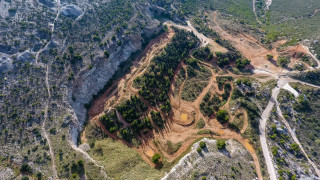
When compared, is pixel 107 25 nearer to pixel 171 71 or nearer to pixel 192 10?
pixel 171 71

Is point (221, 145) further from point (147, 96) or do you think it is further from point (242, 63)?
point (242, 63)

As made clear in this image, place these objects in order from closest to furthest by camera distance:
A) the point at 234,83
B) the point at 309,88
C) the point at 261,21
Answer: the point at 309,88, the point at 234,83, the point at 261,21

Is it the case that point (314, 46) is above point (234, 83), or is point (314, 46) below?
above

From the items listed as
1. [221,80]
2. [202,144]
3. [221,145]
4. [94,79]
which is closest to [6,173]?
[94,79]

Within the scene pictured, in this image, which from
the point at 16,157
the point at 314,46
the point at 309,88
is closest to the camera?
the point at 16,157

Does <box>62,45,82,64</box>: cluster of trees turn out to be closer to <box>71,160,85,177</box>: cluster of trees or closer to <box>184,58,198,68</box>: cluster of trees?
<box>71,160,85,177</box>: cluster of trees

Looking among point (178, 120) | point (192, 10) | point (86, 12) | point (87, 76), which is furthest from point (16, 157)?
point (192, 10)
